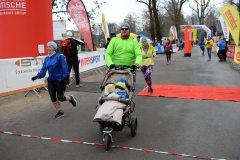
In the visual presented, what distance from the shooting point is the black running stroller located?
3.59 m

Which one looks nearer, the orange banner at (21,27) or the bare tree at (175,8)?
the orange banner at (21,27)

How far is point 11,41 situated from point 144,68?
5344 mm

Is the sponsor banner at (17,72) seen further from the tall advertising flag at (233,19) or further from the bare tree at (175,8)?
the bare tree at (175,8)

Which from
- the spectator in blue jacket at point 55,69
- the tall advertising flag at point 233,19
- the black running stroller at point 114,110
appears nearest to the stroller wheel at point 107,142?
the black running stroller at point 114,110

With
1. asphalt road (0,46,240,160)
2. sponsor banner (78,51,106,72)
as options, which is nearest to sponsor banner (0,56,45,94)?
asphalt road (0,46,240,160)

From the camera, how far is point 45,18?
32.4 feet

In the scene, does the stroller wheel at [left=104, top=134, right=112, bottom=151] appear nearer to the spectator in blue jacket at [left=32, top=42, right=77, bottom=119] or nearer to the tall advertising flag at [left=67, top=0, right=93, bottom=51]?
the spectator in blue jacket at [left=32, top=42, right=77, bottom=119]

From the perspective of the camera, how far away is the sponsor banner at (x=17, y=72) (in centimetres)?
732

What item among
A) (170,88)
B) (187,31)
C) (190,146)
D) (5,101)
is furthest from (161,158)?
(187,31)

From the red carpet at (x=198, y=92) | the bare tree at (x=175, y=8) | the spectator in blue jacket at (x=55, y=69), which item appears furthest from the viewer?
the bare tree at (x=175, y=8)

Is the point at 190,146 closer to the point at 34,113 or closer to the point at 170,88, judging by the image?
the point at 34,113

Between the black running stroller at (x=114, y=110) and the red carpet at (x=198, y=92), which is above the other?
the black running stroller at (x=114, y=110)

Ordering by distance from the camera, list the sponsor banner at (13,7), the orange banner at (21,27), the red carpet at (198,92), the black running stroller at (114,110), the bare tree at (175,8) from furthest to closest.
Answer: the bare tree at (175,8), the orange banner at (21,27), the sponsor banner at (13,7), the red carpet at (198,92), the black running stroller at (114,110)

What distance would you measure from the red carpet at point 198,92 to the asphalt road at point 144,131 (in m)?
0.49
